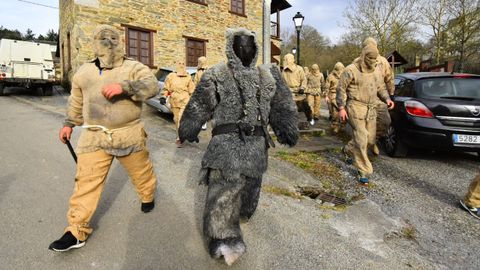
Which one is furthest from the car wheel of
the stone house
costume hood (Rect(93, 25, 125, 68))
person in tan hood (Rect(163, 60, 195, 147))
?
the stone house

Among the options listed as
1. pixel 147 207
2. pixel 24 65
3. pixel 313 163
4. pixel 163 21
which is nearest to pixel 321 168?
pixel 313 163

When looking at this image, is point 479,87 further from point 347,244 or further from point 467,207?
point 347,244

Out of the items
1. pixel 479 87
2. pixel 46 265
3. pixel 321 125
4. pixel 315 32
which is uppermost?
pixel 315 32

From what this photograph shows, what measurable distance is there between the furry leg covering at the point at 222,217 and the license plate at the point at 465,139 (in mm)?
4295

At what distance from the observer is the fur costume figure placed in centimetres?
256

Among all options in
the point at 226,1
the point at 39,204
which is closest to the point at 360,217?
the point at 39,204

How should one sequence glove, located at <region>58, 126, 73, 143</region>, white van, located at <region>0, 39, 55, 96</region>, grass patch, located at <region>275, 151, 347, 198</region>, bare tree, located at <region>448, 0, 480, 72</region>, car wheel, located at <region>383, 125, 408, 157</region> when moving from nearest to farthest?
glove, located at <region>58, 126, 73, 143</region> < grass patch, located at <region>275, 151, 347, 198</region> < car wheel, located at <region>383, 125, 408, 157</region> < white van, located at <region>0, 39, 55, 96</region> < bare tree, located at <region>448, 0, 480, 72</region>

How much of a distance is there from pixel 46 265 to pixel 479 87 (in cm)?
662

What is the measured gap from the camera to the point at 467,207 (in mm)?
3838

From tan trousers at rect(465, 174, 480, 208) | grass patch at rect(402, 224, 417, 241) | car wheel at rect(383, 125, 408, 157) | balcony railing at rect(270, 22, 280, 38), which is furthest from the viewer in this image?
balcony railing at rect(270, 22, 280, 38)

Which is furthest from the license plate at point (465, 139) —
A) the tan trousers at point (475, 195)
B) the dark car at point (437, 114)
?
the tan trousers at point (475, 195)

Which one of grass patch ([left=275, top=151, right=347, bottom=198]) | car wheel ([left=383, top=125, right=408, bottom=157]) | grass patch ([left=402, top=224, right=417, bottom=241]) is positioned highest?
car wheel ([left=383, top=125, right=408, bottom=157])

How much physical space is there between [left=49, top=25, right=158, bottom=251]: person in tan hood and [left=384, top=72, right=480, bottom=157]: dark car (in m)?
4.57

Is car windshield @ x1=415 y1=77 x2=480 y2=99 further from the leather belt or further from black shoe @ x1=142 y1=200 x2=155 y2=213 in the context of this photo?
black shoe @ x1=142 y1=200 x2=155 y2=213
